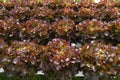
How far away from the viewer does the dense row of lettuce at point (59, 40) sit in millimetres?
3916

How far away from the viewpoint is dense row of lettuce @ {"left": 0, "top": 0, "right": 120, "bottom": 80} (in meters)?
3.92

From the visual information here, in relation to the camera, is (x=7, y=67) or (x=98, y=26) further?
(x=98, y=26)

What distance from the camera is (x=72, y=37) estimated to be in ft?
17.4

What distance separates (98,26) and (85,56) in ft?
4.55

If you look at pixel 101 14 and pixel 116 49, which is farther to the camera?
pixel 101 14

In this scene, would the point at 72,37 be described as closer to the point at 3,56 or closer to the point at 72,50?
the point at 72,50

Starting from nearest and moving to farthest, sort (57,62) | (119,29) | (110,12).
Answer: (57,62), (119,29), (110,12)

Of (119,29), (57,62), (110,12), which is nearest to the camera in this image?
(57,62)

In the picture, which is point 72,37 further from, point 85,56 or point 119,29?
point 85,56

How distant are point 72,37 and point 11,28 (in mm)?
1089

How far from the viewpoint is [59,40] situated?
4320 millimetres

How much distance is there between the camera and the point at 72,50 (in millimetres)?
4070

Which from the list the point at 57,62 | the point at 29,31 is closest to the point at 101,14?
the point at 29,31

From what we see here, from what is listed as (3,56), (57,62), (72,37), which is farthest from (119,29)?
(3,56)
